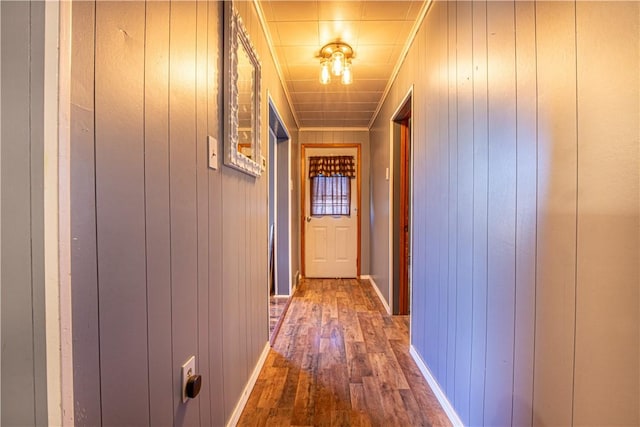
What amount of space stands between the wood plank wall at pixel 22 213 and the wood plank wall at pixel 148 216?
54 millimetres

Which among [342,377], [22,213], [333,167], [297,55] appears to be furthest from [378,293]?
[22,213]

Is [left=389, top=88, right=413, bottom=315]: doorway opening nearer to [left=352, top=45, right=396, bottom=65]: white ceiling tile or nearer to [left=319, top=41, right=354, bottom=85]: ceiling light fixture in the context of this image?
[left=352, top=45, right=396, bottom=65]: white ceiling tile

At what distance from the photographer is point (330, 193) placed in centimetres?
414

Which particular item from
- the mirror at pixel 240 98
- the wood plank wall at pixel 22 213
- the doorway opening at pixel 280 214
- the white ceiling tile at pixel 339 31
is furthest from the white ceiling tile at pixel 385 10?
the wood plank wall at pixel 22 213

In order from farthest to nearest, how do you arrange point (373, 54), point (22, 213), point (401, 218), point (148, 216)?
point (401, 218) → point (373, 54) → point (148, 216) → point (22, 213)

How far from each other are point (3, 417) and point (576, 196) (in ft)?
4.05

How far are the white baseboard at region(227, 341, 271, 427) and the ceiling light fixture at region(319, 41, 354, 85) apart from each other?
6.79 ft

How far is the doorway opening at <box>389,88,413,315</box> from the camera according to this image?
2.75 metres

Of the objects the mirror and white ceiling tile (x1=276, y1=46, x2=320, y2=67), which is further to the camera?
white ceiling tile (x1=276, y1=46, x2=320, y2=67)

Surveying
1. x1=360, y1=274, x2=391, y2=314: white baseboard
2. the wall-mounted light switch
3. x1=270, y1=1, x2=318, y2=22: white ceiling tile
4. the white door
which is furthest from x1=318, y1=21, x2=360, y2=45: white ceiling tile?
x1=360, y1=274, x2=391, y2=314: white baseboard

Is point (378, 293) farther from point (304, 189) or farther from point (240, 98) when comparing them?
point (240, 98)

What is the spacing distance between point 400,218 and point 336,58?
1514 mm

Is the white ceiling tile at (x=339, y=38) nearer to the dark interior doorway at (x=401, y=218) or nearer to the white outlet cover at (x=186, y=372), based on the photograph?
the dark interior doorway at (x=401, y=218)

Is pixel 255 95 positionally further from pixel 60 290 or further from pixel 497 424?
pixel 497 424
